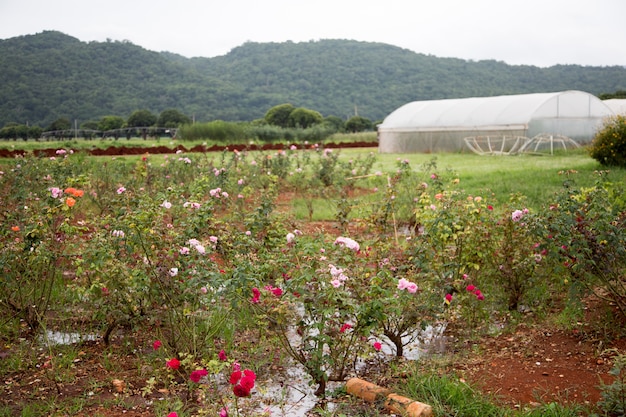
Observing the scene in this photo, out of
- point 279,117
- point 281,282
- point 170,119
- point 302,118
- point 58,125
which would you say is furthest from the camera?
point 279,117

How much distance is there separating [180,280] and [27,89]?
30.2 metres

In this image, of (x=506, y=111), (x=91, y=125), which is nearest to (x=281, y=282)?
(x=506, y=111)

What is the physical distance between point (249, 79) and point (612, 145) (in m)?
62.3

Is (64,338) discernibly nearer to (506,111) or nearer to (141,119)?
(506,111)

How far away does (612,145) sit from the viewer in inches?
440

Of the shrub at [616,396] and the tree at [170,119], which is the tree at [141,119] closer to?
the tree at [170,119]

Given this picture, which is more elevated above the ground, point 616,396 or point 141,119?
point 141,119

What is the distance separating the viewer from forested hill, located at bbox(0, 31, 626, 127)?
3597 centimetres

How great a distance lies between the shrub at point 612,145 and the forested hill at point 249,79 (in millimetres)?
24972

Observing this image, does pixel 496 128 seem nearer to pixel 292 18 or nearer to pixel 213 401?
pixel 213 401

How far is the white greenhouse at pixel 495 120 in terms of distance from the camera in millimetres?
18844

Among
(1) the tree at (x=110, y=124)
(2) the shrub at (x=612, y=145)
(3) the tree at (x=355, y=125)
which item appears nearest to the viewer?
(2) the shrub at (x=612, y=145)

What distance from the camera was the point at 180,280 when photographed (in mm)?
3641

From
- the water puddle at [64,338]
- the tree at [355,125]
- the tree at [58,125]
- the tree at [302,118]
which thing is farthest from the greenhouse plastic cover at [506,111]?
the tree at [355,125]
